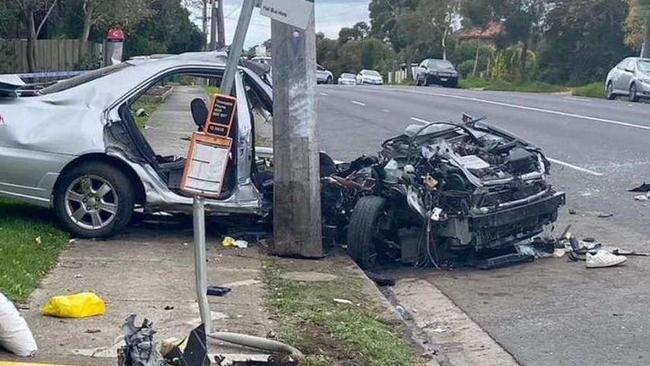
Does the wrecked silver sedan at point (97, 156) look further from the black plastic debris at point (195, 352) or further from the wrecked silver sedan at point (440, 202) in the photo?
the black plastic debris at point (195, 352)

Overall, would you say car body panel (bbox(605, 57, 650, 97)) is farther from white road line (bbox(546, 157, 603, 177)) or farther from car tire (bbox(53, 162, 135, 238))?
car tire (bbox(53, 162, 135, 238))

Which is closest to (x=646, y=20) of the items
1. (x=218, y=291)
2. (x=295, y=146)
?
(x=295, y=146)

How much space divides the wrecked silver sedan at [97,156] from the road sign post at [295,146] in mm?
310

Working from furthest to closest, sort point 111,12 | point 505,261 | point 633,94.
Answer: point 633,94 < point 111,12 < point 505,261

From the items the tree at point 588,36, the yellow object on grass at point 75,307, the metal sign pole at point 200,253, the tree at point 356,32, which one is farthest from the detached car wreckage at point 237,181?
the tree at point 356,32

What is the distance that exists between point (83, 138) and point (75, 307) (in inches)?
103

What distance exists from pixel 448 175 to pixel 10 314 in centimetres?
439

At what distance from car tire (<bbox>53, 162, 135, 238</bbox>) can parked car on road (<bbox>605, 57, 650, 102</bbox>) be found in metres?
27.5

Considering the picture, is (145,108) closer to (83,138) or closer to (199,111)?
(83,138)

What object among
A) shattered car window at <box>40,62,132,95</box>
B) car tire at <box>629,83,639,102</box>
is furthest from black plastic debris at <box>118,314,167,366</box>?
car tire at <box>629,83,639,102</box>

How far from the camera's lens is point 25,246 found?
27.7ft

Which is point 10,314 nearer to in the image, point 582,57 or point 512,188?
point 512,188

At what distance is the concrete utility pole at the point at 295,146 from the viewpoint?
902 cm

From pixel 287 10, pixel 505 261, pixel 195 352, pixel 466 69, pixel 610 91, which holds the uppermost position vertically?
pixel 287 10
